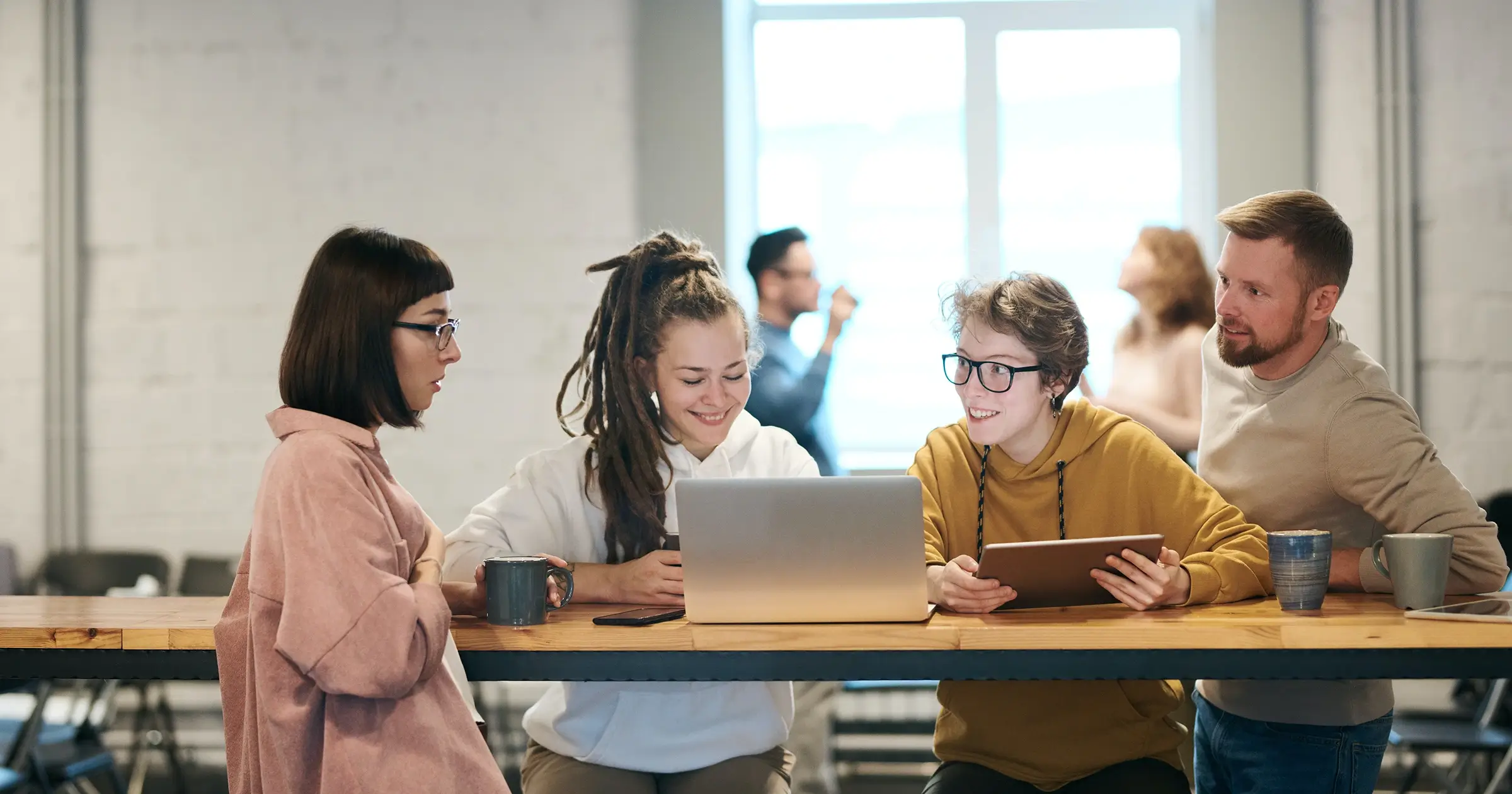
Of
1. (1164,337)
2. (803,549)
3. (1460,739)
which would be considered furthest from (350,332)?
(1460,739)

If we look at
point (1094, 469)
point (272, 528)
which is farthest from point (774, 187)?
point (272, 528)

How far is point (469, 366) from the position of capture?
13.2ft

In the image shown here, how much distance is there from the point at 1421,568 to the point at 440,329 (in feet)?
4.18

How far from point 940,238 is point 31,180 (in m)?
3.01

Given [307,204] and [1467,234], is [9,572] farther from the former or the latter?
[1467,234]

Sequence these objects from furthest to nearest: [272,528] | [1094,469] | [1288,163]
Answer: [1288,163], [1094,469], [272,528]

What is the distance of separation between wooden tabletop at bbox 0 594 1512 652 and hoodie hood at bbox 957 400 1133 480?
0.25m

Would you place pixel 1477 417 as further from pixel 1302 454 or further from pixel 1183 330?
pixel 1302 454

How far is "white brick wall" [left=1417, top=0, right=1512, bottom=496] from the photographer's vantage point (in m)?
3.63

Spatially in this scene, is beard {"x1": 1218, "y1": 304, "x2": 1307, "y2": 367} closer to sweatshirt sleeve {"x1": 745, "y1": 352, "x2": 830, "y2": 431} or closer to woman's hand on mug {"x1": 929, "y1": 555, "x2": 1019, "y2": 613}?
woman's hand on mug {"x1": 929, "y1": 555, "x2": 1019, "y2": 613}

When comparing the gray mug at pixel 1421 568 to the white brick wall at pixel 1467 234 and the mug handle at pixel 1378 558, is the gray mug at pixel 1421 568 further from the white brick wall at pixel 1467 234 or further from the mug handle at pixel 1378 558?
the white brick wall at pixel 1467 234

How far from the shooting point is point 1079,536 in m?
1.79

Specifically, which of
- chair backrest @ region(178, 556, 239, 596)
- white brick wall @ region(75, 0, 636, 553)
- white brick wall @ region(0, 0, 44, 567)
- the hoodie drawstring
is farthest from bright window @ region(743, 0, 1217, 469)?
the hoodie drawstring

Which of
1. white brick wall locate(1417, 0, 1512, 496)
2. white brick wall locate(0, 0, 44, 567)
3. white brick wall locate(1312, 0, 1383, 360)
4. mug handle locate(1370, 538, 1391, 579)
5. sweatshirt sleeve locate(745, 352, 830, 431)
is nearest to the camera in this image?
mug handle locate(1370, 538, 1391, 579)
